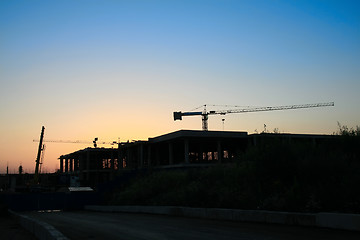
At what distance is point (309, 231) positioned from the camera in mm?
12070

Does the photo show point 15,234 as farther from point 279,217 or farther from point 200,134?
point 200,134

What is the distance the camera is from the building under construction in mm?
54125

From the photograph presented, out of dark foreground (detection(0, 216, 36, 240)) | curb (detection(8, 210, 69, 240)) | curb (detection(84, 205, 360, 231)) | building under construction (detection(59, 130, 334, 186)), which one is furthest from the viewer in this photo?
building under construction (detection(59, 130, 334, 186))

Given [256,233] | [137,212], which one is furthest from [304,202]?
[137,212]

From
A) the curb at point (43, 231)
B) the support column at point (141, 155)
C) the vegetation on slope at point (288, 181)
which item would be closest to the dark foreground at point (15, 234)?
the curb at point (43, 231)

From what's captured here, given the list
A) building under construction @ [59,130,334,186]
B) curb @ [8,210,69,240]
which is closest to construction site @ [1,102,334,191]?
building under construction @ [59,130,334,186]

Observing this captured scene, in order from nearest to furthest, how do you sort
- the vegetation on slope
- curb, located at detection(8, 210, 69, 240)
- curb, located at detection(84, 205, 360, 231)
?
curb, located at detection(8, 210, 69, 240)
curb, located at detection(84, 205, 360, 231)
the vegetation on slope

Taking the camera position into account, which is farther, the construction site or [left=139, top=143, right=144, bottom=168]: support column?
[left=139, top=143, right=144, bottom=168]: support column

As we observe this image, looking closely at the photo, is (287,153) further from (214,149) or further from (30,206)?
(214,149)

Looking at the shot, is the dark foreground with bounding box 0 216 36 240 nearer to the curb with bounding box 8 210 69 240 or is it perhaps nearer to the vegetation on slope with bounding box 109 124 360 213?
the curb with bounding box 8 210 69 240

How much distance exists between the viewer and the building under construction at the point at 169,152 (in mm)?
54125

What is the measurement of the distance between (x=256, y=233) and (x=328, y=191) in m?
4.56

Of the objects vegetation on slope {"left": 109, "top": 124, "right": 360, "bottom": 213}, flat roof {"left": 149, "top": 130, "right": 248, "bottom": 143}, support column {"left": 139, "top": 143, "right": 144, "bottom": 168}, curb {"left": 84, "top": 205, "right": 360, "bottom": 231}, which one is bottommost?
curb {"left": 84, "top": 205, "right": 360, "bottom": 231}

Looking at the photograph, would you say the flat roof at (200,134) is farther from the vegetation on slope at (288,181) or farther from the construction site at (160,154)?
the vegetation on slope at (288,181)
